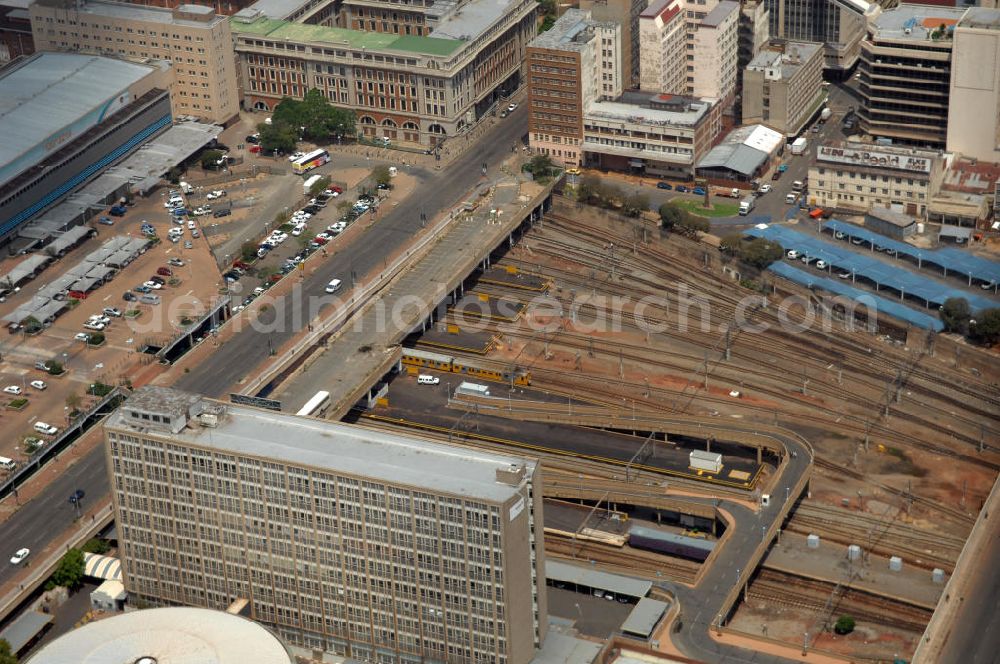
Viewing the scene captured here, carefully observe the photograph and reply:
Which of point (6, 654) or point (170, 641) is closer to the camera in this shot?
point (170, 641)

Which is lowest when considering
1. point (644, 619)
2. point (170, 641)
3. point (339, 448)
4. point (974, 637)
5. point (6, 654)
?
point (974, 637)

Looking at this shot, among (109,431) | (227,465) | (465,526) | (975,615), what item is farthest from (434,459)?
(975,615)

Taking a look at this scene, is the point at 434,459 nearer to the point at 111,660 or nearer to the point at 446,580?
the point at 446,580

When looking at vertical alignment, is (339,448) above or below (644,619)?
above

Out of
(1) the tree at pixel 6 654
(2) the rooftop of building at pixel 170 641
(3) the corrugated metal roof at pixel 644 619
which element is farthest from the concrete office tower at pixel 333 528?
(1) the tree at pixel 6 654

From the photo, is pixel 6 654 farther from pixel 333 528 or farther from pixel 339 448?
pixel 339 448

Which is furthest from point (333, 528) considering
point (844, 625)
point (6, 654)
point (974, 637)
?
point (974, 637)

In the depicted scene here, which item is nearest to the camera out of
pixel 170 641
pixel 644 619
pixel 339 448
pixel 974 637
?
pixel 170 641
